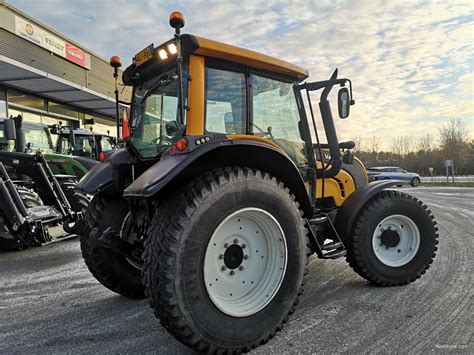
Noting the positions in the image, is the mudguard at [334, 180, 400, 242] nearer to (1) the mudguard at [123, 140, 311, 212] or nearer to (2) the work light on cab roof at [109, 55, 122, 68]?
(1) the mudguard at [123, 140, 311, 212]

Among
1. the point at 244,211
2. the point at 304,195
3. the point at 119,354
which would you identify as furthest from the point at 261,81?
the point at 119,354

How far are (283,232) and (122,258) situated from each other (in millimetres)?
1724

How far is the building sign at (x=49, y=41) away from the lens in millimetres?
15289

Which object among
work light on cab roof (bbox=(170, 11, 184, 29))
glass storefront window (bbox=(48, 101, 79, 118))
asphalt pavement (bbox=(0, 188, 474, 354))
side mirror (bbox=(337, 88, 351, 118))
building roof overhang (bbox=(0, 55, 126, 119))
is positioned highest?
building roof overhang (bbox=(0, 55, 126, 119))

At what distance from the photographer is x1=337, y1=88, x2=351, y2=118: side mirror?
3736 millimetres

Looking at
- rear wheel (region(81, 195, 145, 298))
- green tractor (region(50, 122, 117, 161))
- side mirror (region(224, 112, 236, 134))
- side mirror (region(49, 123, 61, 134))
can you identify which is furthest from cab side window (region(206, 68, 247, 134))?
side mirror (region(49, 123, 61, 134))

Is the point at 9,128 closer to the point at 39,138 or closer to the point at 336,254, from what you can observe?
the point at 39,138

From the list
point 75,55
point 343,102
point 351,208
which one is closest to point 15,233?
point 351,208

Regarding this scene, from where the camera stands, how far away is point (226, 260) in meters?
2.75

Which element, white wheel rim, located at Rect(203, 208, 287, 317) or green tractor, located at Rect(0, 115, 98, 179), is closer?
white wheel rim, located at Rect(203, 208, 287, 317)

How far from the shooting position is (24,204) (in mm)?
5766

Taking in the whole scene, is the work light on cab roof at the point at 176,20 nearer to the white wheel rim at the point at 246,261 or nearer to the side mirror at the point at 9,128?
the white wheel rim at the point at 246,261

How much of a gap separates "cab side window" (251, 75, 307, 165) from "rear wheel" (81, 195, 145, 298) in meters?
1.56

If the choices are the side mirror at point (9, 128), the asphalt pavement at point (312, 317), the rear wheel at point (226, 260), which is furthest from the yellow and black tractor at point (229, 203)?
the side mirror at point (9, 128)
